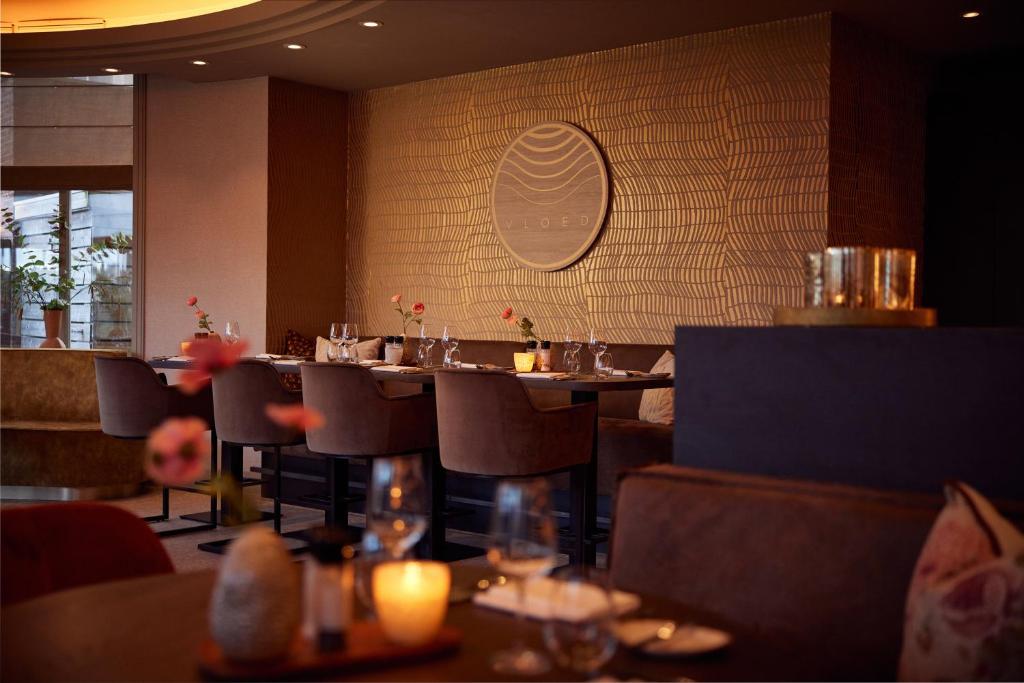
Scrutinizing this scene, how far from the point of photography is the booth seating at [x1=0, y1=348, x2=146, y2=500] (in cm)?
621

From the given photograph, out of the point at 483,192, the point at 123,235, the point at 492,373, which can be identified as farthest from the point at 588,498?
the point at 123,235

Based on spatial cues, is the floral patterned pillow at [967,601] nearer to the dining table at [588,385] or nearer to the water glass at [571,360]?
the dining table at [588,385]

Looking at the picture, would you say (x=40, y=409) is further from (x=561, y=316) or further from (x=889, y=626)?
(x=889, y=626)

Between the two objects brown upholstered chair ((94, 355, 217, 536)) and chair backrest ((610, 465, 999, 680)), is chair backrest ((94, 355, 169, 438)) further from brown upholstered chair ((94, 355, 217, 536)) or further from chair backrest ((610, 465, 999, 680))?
chair backrest ((610, 465, 999, 680))

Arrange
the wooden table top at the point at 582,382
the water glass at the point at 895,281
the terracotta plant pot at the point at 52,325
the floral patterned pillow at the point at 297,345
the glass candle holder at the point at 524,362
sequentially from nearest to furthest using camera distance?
1. the water glass at the point at 895,281
2. the wooden table top at the point at 582,382
3. the glass candle holder at the point at 524,362
4. the floral patterned pillow at the point at 297,345
5. the terracotta plant pot at the point at 52,325

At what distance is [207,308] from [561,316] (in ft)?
8.90

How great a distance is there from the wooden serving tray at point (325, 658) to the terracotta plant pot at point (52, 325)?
22.1ft

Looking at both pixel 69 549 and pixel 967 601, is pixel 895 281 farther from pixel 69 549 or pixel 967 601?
pixel 69 549

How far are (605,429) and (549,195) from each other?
2086mm

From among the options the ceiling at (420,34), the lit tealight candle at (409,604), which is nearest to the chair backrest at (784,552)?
the lit tealight candle at (409,604)

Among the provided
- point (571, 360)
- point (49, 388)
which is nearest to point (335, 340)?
point (571, 360)

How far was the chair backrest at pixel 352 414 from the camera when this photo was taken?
433cm

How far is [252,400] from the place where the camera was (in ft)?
15.4

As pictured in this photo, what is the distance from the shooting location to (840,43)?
5527mm
